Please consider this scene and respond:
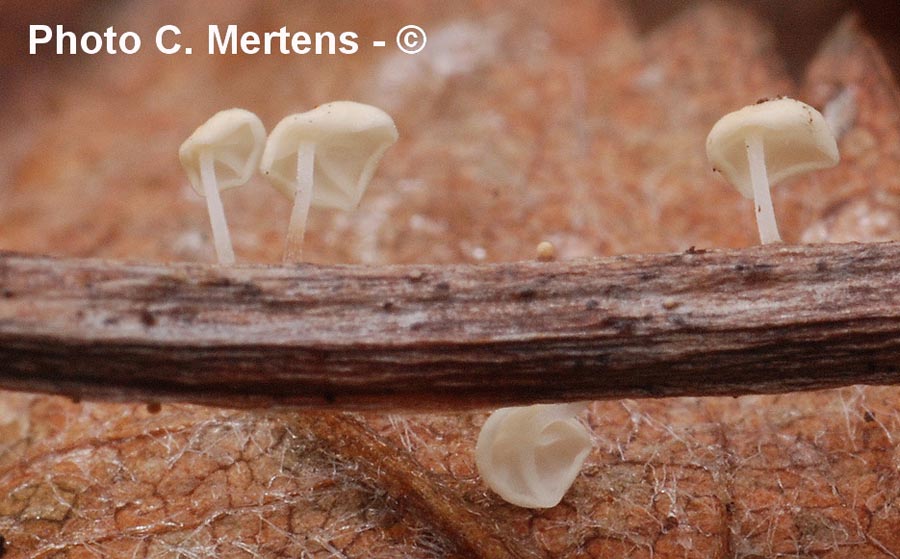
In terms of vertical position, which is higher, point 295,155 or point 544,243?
point 295,155

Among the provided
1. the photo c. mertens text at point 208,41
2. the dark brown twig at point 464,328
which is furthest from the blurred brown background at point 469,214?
the dark brown twig at point 464,328

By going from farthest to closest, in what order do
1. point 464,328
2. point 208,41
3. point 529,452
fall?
point 208,41, point 529,452, point 464,328

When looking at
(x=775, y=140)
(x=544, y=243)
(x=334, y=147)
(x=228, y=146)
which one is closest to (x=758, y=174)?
(x=775, y=140)

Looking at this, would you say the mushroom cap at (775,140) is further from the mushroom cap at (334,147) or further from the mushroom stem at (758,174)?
the mushroom cap at (334,147)

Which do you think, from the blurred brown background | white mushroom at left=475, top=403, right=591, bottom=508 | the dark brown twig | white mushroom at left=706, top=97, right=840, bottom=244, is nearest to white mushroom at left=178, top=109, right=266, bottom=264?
the dark brown twig

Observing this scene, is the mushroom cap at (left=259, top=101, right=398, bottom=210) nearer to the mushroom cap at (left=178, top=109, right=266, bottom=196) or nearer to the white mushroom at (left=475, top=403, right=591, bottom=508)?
the mushroom cap at (left=178, top=109, right=266, bottom=196)

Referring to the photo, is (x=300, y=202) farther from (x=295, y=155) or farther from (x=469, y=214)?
(x=469, y=214)

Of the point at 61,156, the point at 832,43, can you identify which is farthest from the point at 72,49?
the point at 832,43
